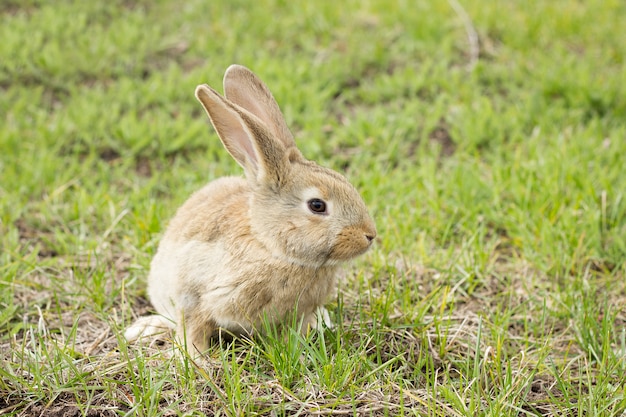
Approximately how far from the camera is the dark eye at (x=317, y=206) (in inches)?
127

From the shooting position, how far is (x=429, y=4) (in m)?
7.44

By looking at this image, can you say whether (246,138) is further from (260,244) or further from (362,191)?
(362,191)

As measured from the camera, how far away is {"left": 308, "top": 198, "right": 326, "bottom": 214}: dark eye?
3219 millimetres

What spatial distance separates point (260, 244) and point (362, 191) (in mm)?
1759

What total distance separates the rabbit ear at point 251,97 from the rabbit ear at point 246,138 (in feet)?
0.90

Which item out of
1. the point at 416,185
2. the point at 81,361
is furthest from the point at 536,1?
the point at 81,361

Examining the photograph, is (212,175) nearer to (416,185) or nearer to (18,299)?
(416,185)

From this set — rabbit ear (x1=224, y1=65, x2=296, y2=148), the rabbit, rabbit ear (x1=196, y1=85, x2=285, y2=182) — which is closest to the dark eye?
the rabbit

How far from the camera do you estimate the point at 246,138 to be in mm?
3340

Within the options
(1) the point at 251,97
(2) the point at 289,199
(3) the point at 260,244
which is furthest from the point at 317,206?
(1) the point at 251,97

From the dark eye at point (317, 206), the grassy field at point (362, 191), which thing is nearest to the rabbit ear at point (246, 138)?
the dark eye at point (317, 206)

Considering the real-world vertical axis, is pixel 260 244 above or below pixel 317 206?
below

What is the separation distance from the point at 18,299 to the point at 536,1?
594 centimetres

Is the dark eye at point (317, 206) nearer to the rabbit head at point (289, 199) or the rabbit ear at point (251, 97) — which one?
the rabbit head at point (289, 199)
